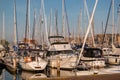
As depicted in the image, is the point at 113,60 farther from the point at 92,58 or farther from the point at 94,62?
the point at 94,62

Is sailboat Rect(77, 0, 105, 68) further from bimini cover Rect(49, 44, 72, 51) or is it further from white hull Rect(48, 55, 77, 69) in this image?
bimini cover Rect(49, 44, 72, 51)

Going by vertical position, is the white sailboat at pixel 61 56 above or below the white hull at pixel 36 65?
above

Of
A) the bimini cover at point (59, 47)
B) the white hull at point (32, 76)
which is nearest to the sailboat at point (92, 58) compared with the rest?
the bimini cover at point (59, 47)

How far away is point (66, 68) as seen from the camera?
36.1 metres

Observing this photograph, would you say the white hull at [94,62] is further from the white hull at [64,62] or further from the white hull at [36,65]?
the white hull at [36,65]

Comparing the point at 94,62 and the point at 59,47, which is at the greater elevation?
the point at 59,47

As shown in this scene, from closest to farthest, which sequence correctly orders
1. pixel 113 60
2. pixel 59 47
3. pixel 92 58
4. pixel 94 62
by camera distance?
pixel 94 62 → pixel 92 58 → pixel 59 47 → pixel 113 60

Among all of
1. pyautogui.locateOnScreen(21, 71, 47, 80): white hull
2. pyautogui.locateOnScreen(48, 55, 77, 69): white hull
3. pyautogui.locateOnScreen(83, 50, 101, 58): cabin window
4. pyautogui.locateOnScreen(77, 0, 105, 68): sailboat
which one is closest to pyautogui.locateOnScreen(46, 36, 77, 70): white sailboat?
pyautogui.locateOnScreen(48, 55, 77, 69): white hull

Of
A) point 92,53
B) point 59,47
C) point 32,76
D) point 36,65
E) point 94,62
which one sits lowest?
point 32,76

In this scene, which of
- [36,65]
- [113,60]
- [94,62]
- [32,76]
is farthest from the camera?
[113,60]

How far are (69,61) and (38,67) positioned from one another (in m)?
3.78

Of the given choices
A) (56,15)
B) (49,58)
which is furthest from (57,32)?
(49,58)

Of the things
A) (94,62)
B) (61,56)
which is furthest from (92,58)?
(61,56)

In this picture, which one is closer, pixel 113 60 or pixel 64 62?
pixel 64 62
